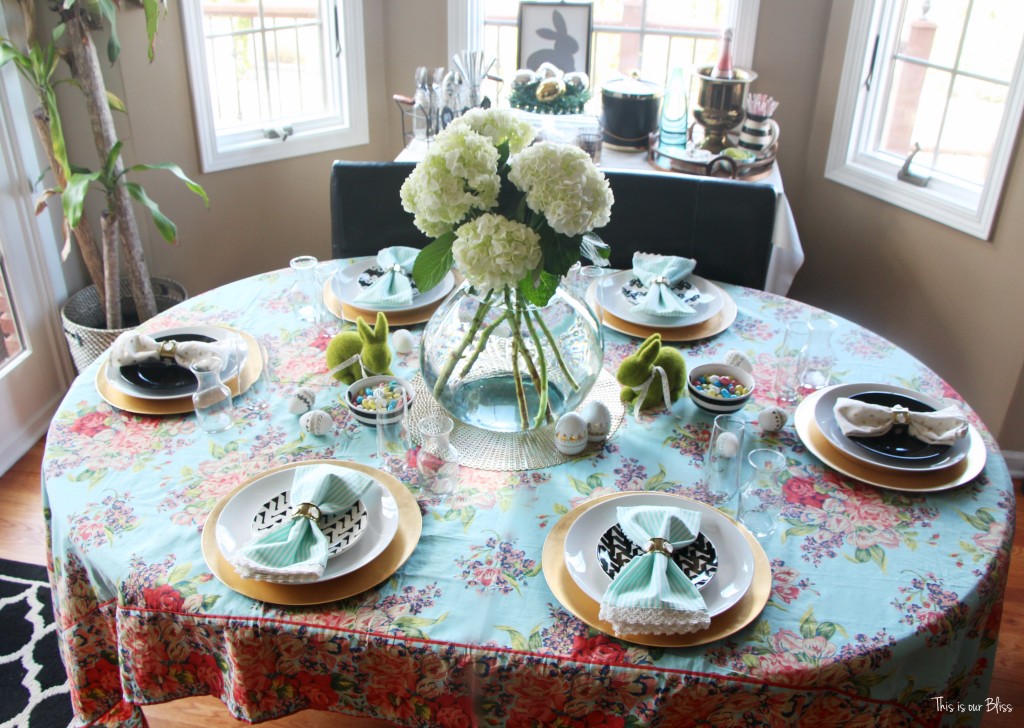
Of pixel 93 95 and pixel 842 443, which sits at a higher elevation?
pixel 93 95

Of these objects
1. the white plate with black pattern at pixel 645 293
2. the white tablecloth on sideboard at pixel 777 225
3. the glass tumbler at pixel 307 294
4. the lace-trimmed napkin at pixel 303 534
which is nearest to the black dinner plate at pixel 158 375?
the glass tumbler at pixel 307 294

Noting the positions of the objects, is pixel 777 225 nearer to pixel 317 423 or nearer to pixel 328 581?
pixel 317 423

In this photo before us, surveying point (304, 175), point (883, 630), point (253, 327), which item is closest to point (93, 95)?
point (304, 175)

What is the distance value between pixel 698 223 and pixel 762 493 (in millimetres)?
1015

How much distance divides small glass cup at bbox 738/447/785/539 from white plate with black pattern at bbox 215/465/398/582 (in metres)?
0.54

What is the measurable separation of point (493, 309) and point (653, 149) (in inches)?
61.2

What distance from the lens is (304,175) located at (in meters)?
3.34

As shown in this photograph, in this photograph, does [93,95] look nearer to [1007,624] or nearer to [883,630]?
[883,630]

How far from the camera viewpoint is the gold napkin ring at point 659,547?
4.09 feet

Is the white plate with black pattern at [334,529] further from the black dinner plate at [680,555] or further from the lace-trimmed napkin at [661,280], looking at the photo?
the lace-trimmed napkin at [661,280]

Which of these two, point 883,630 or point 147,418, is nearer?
point 883,630

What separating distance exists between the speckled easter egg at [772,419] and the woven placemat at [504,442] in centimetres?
24

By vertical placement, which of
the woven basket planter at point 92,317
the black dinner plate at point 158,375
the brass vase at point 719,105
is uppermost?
the brass vase at point 719,105

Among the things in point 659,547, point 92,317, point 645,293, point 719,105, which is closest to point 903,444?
point 659,547
